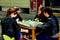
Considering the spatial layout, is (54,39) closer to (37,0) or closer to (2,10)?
(37,0)

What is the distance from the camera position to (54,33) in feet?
17.8

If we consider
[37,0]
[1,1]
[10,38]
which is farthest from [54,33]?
[1,1]

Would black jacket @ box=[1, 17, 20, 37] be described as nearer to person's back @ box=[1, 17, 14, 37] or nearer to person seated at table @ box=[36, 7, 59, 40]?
person's back @ box=[1, 17, 14, 37]

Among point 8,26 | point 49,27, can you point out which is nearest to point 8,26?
point 8,26

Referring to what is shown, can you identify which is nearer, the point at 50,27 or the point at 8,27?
the point at 8,27

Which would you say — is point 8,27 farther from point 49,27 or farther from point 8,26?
point 49,27

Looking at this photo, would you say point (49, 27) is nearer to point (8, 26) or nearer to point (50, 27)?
point (50, 27)

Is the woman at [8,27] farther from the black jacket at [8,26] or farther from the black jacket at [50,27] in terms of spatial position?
the black jacket at [50,27]

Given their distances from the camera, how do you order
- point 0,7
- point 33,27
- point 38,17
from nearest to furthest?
point 33,27
point 38,17
point 0,7

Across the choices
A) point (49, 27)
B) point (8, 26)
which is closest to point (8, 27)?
point (8, 26)

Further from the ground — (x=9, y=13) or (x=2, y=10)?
(x=9, y=13)

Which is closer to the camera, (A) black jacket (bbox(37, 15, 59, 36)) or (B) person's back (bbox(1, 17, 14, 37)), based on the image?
(B) person's back (bbox(1, 17, 14, 37))

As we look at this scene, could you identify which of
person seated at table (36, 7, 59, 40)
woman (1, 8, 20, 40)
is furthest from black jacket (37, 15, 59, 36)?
woman (1, 8, 20, 40)

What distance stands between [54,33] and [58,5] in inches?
A: 181
